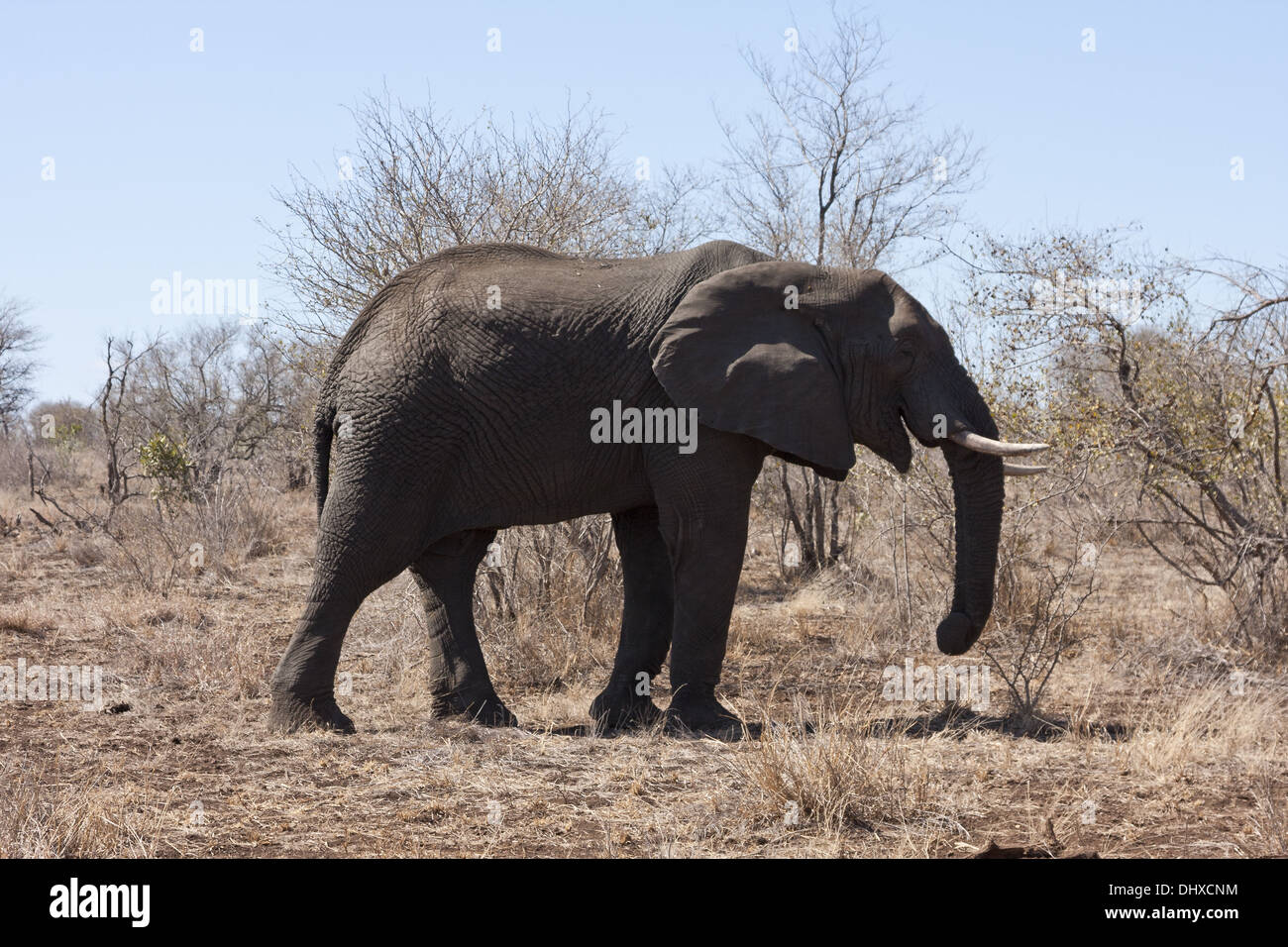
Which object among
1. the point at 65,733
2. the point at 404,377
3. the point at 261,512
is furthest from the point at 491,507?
the point at 261,512

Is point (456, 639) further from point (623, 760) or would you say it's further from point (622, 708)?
point (623, 760)

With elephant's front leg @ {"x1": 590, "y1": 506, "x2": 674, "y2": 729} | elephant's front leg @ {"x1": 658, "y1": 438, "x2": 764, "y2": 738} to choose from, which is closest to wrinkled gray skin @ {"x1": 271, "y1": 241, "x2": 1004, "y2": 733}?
elephant's front leg @ {"x1": 658, "y1": 438, "x2": 764, "y2": 738}

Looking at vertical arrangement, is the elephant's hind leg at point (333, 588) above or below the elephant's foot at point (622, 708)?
above

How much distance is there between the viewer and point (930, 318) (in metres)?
7.84

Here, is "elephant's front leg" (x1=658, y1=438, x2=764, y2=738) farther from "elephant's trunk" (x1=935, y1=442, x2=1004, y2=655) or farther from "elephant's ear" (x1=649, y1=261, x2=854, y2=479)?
"elephant's trunk" (x1=935, y1=442, x2=1004, y2=655)

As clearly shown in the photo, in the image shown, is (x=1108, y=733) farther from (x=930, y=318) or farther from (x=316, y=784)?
(x=316, y=784)

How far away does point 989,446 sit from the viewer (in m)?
7.34

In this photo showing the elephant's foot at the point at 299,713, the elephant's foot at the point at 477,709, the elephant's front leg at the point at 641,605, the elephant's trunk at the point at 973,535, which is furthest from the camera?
Answer: the elephant's front leg at the point at 641,605

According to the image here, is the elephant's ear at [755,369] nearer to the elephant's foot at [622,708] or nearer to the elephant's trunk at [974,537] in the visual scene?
the elephant's trunk at [974,537]

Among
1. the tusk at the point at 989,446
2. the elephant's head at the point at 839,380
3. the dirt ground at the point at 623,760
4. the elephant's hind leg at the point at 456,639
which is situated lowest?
the dirt ground at the point at 623,760

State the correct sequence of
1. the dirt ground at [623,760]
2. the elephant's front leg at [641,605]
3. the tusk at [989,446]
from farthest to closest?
the elephant's front leg at [641,605] < the tusk at [989,446] < the dirt ground at [623,760]

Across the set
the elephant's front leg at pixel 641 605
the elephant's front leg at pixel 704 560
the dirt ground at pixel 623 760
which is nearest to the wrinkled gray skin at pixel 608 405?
the elephant's front leg at pixel 704 560

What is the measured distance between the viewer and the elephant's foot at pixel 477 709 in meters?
7.93

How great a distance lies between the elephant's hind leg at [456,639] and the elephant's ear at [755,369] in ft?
5.66
